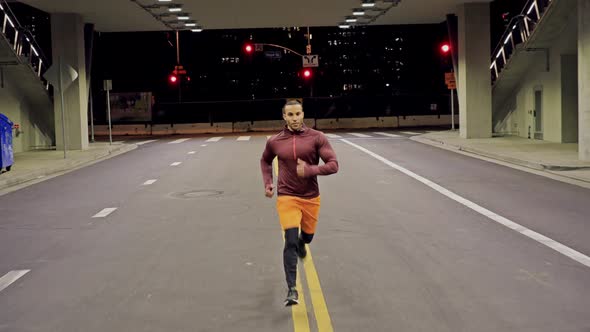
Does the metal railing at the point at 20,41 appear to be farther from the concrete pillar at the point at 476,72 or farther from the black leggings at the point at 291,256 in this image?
the black leggings at the point at 291,256

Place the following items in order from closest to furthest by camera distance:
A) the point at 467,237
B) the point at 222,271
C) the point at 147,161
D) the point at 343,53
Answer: the point at 222,271
the point at 467,237
the point at 147,161
the point at 343,53

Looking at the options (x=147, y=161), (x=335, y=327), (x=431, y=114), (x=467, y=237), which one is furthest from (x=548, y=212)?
(x=431, y=114)

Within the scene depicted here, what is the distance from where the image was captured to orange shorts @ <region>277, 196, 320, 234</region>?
6.82 metres

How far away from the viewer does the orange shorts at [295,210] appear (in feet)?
22.4

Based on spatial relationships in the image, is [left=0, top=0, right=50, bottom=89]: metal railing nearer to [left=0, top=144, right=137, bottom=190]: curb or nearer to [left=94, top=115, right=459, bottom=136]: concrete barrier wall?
[left=0, top=144, right=137, bottom=190]: curb

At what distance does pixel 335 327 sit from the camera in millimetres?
6020

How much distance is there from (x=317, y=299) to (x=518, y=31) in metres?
23.1

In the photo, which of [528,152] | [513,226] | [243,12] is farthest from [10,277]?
[243,12]

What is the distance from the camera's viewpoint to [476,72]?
101 feet

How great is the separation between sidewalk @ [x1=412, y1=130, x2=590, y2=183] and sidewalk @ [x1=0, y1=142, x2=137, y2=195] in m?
12.1

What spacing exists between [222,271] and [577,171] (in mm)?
11649

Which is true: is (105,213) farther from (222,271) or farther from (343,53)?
(343,53)

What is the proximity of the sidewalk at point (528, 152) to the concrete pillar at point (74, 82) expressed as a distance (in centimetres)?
1366

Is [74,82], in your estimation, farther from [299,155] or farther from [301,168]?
[301,168]
